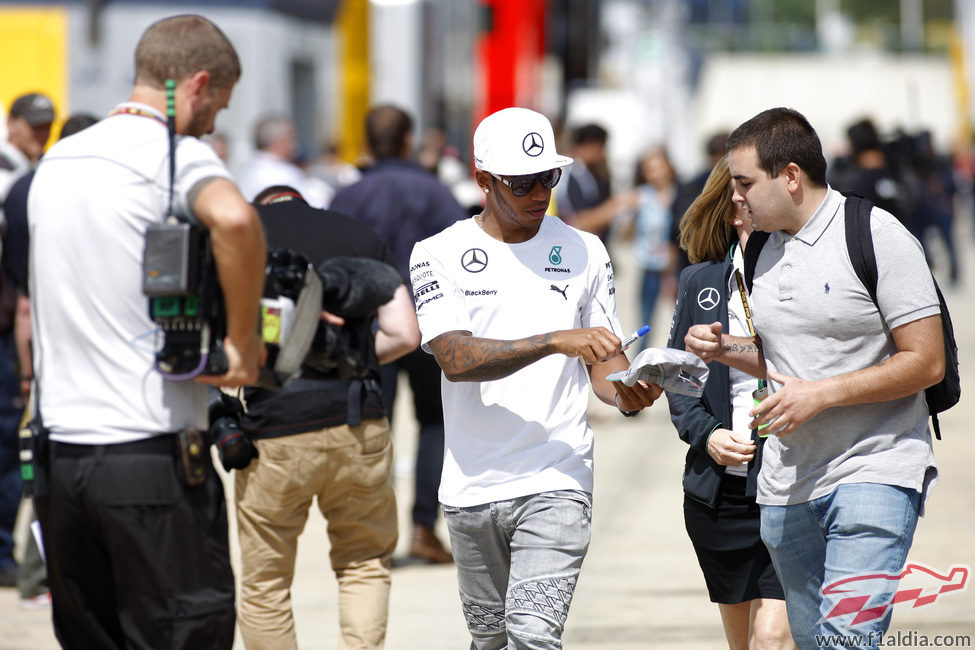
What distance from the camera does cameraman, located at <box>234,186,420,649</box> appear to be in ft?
15.9

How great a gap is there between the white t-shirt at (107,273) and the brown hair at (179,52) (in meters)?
0.12

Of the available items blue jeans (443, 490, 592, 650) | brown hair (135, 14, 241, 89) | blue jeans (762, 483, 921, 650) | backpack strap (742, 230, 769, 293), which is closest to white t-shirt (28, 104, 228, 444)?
A: brown hair (135, 14, 241, 89)

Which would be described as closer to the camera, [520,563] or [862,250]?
[862,250]

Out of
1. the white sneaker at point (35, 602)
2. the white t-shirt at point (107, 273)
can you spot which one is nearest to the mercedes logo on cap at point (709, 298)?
the white t-shirt at point (107, 273)

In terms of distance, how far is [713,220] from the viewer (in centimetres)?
452

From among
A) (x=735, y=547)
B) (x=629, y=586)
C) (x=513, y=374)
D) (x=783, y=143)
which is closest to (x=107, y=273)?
(x=513, y=374)

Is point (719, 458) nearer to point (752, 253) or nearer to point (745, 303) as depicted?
point (745, 303)

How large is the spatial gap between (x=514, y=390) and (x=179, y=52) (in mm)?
1360

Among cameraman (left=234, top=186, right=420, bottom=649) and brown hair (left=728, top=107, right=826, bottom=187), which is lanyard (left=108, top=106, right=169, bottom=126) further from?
brown hair (left=728, top=107, right=826, bottom=187)

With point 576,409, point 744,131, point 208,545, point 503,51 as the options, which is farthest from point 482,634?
point 503,51

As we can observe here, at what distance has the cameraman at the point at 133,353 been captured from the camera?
11.0 ft

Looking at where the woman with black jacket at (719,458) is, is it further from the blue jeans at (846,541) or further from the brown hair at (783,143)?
the brown hair at (783,143)

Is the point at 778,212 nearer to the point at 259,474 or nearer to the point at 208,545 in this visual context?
the point at 208,545

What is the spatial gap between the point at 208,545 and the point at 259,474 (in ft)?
4.52
